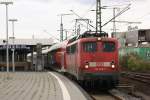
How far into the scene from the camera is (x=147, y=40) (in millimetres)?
106000

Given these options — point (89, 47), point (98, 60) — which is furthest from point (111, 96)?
point (89, 47)

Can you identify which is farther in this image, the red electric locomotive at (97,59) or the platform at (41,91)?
the red electric locomotive at (97,59)

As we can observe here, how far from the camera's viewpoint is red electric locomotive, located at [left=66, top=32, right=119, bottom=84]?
24.4 m

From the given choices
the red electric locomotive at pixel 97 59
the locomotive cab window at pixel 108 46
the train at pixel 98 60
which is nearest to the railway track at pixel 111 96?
the train at pixel 98 60

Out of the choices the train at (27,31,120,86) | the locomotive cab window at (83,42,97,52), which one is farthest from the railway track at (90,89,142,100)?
the locomotive cab window at (83,42,97,52)

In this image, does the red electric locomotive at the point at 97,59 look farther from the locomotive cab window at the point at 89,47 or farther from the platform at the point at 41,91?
the platform at the point at 41,91

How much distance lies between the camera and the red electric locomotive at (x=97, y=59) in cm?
2439

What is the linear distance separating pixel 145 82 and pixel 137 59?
34125 mm

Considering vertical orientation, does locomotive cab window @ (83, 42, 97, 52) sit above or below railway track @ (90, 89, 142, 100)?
above

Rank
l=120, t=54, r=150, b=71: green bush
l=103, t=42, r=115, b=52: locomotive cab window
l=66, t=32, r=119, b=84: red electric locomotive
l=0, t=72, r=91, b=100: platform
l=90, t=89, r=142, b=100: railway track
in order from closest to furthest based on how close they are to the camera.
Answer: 1. l=0, t=72, r=91, b=100: platform
2. l=90, t=89, r=142, b=100: railway track
3. l=66, t=32, r=119, b=84: red electric locomotive
4. l=103, t=42, r=115, b=52: locomotive cab window
5. l=120, t=54, r=150, b=71: green bush

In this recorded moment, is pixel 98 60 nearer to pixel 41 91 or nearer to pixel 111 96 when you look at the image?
pixel 111 96

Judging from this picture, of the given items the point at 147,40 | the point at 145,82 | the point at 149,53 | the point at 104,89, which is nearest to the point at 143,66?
the point at 149,53

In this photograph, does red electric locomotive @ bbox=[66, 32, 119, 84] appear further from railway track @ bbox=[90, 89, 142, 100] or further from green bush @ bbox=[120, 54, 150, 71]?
green bush @ bbox=[120, 54, 150, 71]

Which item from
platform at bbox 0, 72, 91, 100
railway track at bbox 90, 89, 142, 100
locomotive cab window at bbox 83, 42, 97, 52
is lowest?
railway track at bbox 90, 89, 142, 100
